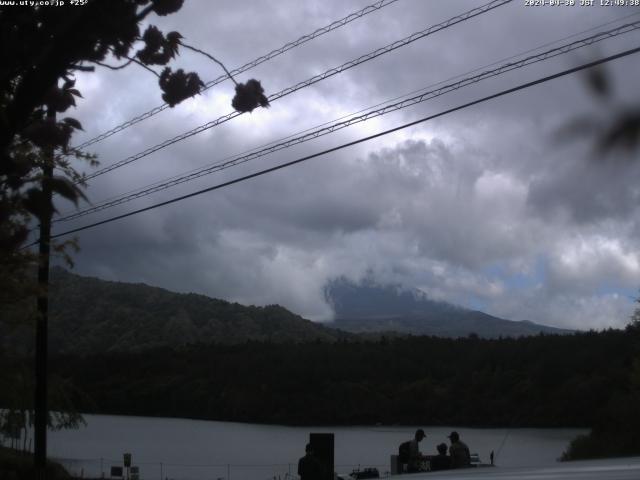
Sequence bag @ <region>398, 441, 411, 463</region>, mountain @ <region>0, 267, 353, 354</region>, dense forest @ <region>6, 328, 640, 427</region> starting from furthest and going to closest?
mountain @ <region>0, 267, 353, 354</region> < dense forest @ <region>6, 328, 640, 427</region> < bag @ <region>398, 441, 411, 463</region>

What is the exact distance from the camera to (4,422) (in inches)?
896

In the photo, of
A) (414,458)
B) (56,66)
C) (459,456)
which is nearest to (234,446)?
(414,458)

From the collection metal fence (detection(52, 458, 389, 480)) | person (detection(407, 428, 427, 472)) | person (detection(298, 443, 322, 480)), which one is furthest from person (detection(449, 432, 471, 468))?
metal fence (detection(52, 458, 389, 480))

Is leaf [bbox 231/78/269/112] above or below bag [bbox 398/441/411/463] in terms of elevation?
above

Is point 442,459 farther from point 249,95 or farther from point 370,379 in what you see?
point 370,379

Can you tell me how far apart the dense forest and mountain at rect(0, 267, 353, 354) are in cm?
1331

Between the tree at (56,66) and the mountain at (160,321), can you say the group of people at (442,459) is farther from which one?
the mountain at (160,321)

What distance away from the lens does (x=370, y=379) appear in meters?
59.8

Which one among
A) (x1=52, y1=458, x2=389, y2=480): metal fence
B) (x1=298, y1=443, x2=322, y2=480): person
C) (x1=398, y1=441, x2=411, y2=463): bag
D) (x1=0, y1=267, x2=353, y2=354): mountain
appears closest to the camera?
(x1=298, y1=443, x2=322, y2=480): person

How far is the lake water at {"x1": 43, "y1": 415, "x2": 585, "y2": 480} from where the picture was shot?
117 ft

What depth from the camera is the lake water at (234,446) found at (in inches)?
1399

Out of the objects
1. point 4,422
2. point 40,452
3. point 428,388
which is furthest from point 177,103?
point 428,388

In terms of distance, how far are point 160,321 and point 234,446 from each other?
2147 inches

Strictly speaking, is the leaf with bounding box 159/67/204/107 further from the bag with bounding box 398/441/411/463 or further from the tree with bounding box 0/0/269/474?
the bag with bounding box 398/441/411/463
